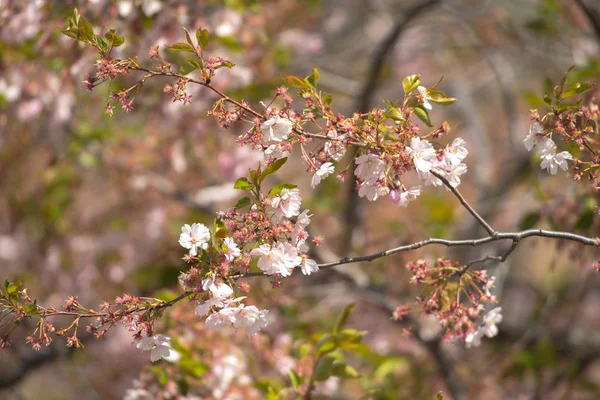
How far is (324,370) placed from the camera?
6.27ft

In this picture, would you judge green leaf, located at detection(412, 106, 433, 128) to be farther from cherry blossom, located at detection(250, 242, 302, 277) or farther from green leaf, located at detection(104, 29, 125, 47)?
green leaf, located at detection(104, 29, 125, 47)

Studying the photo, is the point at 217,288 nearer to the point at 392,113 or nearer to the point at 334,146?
the point at 334,146

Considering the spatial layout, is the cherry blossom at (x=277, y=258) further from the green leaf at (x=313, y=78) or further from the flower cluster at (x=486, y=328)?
the flower cluster at (x=486, y=328)

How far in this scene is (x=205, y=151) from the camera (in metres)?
4.30

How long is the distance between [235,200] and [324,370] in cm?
199

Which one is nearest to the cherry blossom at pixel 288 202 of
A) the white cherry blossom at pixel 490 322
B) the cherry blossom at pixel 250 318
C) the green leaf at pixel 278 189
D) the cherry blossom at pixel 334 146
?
the green leaf at pixel 278 189

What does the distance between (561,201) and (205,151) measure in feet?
8.09

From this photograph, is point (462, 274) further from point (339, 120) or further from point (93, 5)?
point (93, 5)

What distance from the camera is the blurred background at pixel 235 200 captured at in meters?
2.59

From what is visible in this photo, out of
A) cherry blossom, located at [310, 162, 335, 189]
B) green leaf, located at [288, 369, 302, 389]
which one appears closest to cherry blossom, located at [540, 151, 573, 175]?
cherry blossom, located at [310, 162, 335, 189]

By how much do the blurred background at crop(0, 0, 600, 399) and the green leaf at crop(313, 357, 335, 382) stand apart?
0.74 feet

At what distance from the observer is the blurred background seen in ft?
8.50

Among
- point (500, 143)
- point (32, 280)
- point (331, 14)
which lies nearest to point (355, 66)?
point (331, 14)

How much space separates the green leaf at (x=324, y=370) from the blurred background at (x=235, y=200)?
227 millimetres
